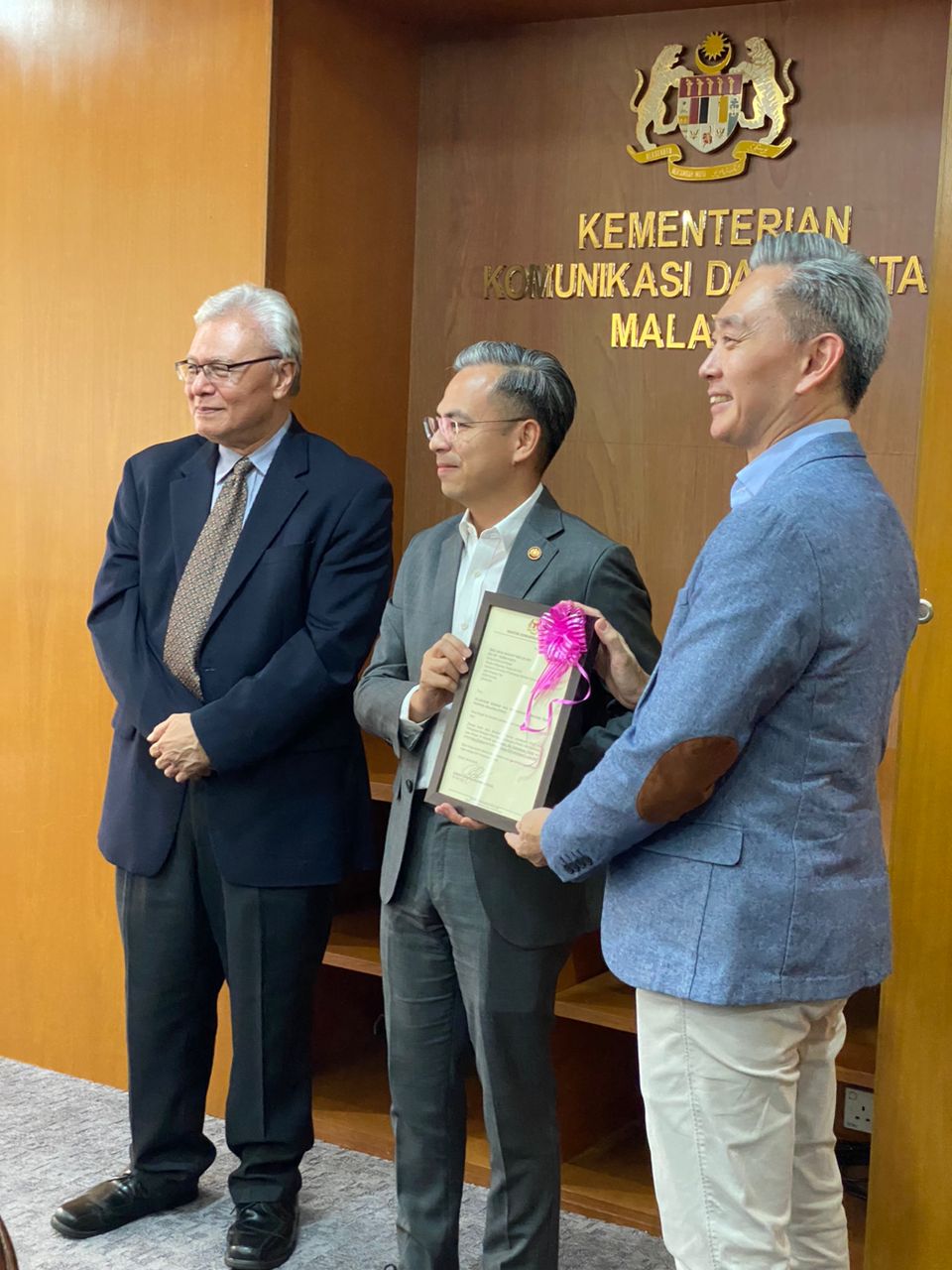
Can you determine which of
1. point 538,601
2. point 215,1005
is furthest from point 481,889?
point 215,1005

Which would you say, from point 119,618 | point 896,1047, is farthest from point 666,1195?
point 119,618

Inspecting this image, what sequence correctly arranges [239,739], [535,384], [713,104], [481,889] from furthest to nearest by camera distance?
[713,104] → [239,739] → [535,384] → [481,889]

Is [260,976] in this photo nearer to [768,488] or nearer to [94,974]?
[94,974]

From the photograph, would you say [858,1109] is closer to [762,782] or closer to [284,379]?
[762,782]

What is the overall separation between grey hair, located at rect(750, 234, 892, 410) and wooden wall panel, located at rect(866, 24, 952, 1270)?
763 millimetres

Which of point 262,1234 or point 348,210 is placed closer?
point 262,1234

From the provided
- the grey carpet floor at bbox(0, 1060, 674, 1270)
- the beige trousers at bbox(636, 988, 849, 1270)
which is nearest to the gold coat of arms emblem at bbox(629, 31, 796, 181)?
the beige trousers at bbox(636, 988, 849, 1270)

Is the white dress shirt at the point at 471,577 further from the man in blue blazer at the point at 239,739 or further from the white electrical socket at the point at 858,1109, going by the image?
the white electrical socket at the point at 858,1109

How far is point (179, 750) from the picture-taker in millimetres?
2906

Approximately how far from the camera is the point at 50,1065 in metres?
3.86

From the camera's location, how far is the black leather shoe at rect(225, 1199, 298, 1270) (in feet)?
9.55

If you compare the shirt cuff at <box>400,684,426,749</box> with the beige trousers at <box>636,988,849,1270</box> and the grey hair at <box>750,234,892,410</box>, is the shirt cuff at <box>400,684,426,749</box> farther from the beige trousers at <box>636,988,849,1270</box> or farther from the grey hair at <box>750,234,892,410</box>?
the grey hair at <box>750,234,892,410</box>

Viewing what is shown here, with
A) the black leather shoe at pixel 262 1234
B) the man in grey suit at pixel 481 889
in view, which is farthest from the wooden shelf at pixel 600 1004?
the black leather shoe at pixel 262 1234

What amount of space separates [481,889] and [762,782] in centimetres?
78
